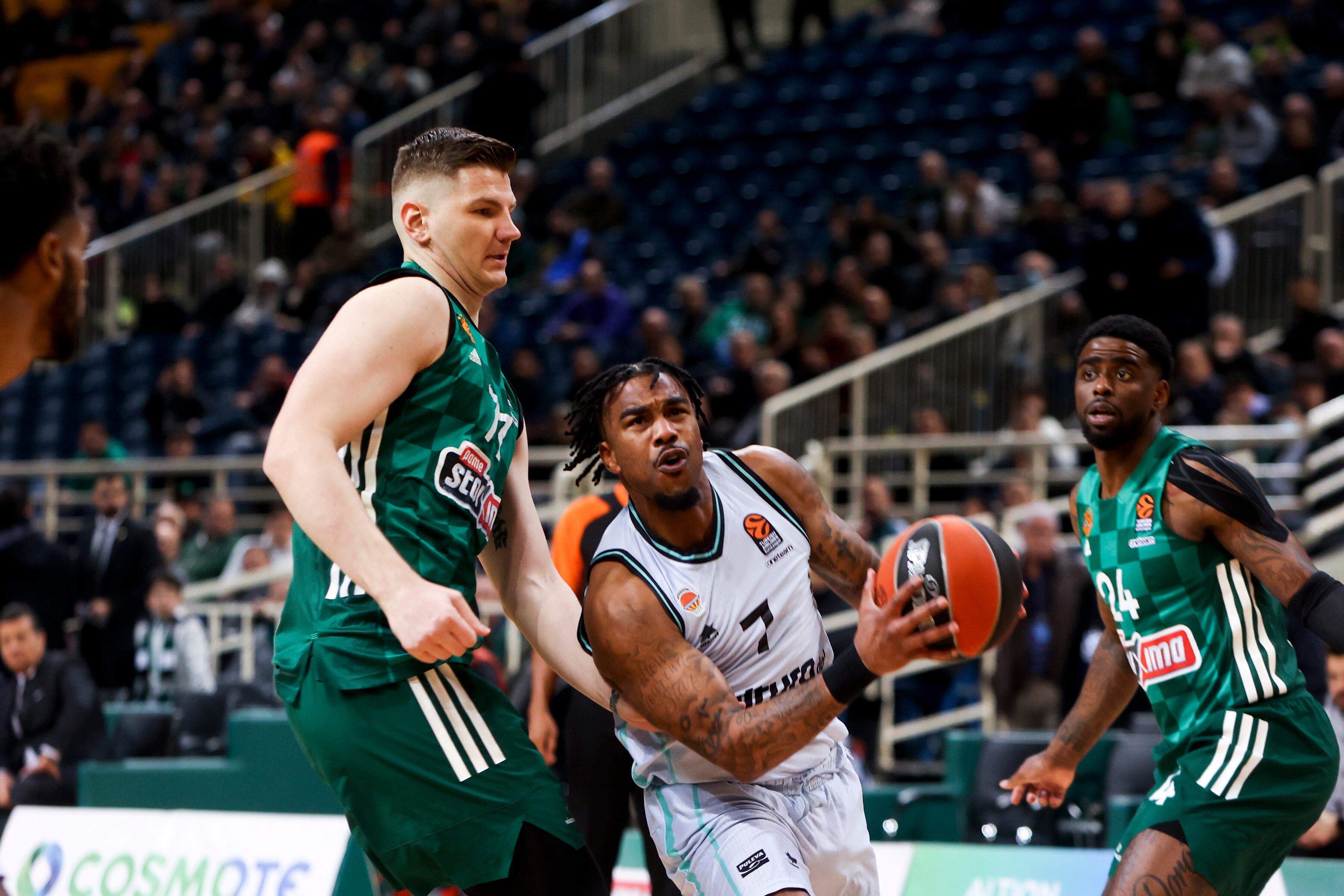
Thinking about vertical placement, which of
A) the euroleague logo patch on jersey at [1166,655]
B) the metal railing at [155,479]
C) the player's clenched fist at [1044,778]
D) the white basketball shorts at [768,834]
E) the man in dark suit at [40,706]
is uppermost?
the euroleague logo patch on jersey at [1166,655]

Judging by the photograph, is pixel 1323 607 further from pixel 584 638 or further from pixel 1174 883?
A: pixel 584 638

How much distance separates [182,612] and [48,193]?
837 centimetres

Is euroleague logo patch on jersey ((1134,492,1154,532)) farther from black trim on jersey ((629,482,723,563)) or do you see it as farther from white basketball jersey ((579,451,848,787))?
black trim on jersey ((629,482,723,563))

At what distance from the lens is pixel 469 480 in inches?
137

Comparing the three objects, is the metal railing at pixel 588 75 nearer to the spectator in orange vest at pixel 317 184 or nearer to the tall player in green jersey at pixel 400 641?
the spectator in orange vest at pixel 317 184

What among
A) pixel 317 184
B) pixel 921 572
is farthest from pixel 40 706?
pixel 317 184

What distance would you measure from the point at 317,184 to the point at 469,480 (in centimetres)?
1430

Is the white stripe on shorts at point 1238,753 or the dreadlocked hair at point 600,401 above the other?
the dreadlocked hair at point 600,401

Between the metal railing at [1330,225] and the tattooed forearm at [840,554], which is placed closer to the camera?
the tattooed forearm at [840,554]

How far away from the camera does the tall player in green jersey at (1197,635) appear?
4.14 metres

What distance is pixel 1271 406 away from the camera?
9.79 meters

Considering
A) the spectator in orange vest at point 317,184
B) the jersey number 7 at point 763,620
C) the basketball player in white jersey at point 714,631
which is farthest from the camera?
the spectator in orange vest at point 317,184

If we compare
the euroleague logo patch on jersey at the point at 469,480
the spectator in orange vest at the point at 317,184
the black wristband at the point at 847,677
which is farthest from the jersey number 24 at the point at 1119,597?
the spectator in orange vest at the point at 317,184

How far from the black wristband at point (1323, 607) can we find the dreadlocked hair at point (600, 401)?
1.58m
